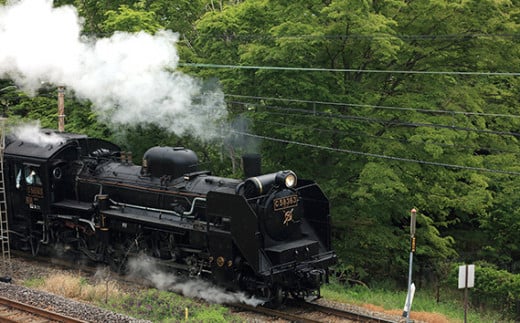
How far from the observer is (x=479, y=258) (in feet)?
68.9

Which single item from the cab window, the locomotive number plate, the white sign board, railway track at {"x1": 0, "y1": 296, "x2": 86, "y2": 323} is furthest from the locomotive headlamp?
the cab window

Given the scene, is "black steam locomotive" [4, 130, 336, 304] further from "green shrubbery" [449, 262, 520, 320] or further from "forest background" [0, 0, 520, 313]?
"green shrubbery" [449, 262, 520, 320]

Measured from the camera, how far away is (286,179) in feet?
41.9

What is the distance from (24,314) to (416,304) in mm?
9027

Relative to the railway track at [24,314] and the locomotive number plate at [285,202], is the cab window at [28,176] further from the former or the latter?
the locomotive number plate at [285,202]

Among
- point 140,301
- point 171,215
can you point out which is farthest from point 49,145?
point 140,301

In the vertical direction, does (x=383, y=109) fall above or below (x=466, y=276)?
above

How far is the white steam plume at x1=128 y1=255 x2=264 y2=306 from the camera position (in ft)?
42.0

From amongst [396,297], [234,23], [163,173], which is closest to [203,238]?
[163,173]

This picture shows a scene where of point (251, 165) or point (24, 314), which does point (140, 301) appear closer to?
point (24, 314)

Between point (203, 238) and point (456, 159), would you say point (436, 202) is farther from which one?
point (203, 238)

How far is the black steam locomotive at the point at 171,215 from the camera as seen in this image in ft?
40.8

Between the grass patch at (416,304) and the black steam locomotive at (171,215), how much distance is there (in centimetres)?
147

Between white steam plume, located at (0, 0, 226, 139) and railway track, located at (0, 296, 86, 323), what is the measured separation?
7818mm
